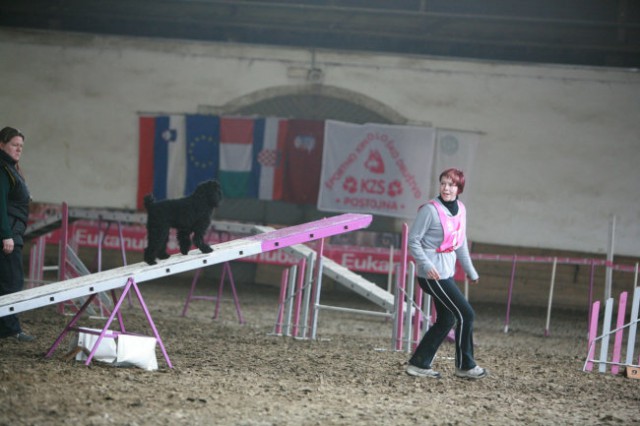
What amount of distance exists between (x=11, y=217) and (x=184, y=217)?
4.88 feet

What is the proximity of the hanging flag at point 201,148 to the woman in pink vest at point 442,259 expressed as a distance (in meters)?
8.73

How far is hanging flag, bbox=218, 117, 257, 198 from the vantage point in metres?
15.4

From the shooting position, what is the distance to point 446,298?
7.00m

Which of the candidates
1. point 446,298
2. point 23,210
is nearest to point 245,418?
point 446,298

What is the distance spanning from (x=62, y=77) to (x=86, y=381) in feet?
33.9

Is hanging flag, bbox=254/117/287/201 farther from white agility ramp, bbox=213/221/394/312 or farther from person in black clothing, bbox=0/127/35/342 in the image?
person in black clothing, bbox=0/127/35/342

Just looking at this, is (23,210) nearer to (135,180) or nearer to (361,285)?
(361,285)

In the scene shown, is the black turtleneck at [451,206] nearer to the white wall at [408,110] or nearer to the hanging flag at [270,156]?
the white wall at [408,110]

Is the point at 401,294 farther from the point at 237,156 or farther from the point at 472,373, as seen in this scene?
the point at 237,156

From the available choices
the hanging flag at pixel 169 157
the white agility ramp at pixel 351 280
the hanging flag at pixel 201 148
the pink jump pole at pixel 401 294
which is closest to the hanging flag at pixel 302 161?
the hanging flag at pixel 201 148

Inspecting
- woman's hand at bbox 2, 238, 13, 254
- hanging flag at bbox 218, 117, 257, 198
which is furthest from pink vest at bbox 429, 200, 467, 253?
hanging flag at bbox 218, 117, 257, 198

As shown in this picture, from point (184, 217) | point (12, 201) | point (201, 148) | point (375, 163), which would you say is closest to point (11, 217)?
point (12, 201)

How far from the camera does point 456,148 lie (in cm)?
1516

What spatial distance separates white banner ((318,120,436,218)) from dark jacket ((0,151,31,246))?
7.79 m
